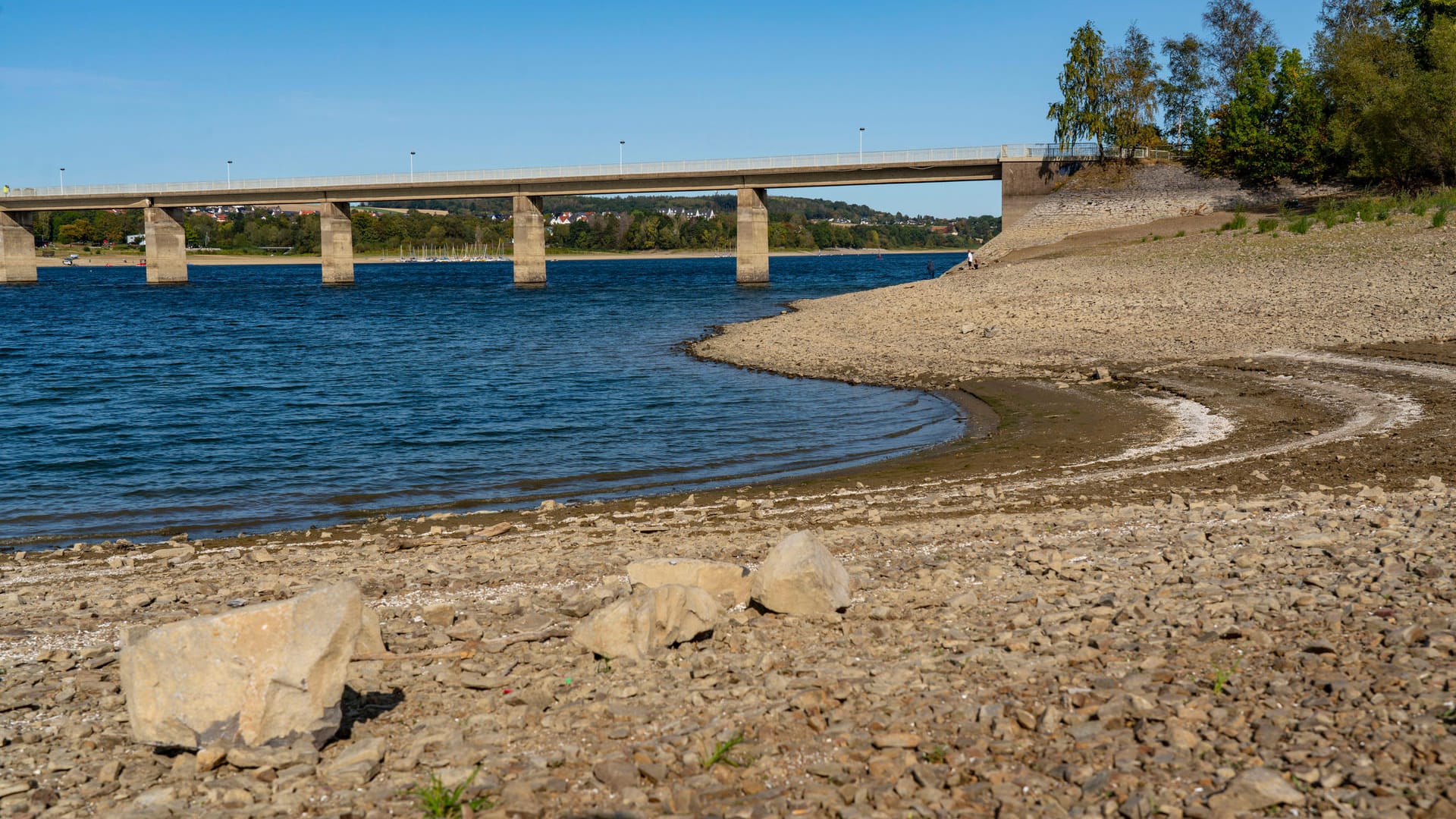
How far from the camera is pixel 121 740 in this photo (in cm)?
750

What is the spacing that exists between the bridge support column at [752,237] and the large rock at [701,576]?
3527 inches

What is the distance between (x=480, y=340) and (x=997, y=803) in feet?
162

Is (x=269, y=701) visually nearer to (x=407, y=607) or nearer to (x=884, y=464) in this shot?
(x=407, y=607)

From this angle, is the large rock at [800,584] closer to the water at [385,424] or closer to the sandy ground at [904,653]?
the sandy ground at [904,653]

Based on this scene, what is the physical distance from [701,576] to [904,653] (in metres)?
2.31

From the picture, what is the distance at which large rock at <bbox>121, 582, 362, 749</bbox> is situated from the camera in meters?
6.87

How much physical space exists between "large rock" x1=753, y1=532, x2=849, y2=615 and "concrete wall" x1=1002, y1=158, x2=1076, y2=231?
72.3m

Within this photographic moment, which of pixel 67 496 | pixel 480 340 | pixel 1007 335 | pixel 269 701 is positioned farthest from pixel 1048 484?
pixel 480 340

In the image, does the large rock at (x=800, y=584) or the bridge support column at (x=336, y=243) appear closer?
the large rock at (x=800, y=584)

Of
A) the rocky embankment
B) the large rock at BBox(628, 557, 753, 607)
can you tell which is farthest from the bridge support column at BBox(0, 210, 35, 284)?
the large rock at BBox(628, 557, 753, 607)

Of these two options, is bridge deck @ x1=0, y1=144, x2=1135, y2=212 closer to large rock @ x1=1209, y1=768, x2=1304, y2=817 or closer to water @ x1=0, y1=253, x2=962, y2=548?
water @ x1=0, y1=253, x2=962, y2=548

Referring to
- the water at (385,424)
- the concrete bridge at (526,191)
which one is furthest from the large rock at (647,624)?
the concrete bridge at (526,191)

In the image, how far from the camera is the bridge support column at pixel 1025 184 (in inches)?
3115

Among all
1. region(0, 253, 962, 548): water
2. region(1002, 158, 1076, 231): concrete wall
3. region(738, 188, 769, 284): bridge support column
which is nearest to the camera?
region(0, 253, 962, 548): water
